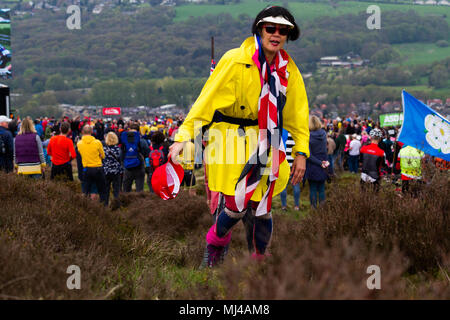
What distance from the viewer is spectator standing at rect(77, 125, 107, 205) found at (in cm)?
993

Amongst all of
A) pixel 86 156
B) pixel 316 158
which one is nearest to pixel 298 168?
pixel 316 158

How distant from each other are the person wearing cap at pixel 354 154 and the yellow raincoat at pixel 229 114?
1422 centimetres

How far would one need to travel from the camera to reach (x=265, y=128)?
13.9 feet

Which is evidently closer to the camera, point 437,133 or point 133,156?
point 437,133

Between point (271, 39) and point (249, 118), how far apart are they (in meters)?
0.64

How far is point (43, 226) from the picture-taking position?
173 inches

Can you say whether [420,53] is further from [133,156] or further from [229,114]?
[229,114]

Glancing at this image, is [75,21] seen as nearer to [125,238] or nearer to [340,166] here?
[125,238]

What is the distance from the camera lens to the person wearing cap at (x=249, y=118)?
164 inches

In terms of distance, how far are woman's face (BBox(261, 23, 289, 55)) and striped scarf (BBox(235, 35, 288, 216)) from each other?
0.05 m

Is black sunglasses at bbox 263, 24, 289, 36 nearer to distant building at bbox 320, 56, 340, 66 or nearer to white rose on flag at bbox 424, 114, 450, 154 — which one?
white rose on flag at bbox 424, 114, 450, 154

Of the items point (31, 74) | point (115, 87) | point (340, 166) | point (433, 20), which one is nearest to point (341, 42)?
point (433, 20)

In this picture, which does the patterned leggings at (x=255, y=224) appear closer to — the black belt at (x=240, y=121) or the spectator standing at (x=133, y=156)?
the black belt at (x=240, y=121)

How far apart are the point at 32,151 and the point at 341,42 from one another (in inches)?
6045
